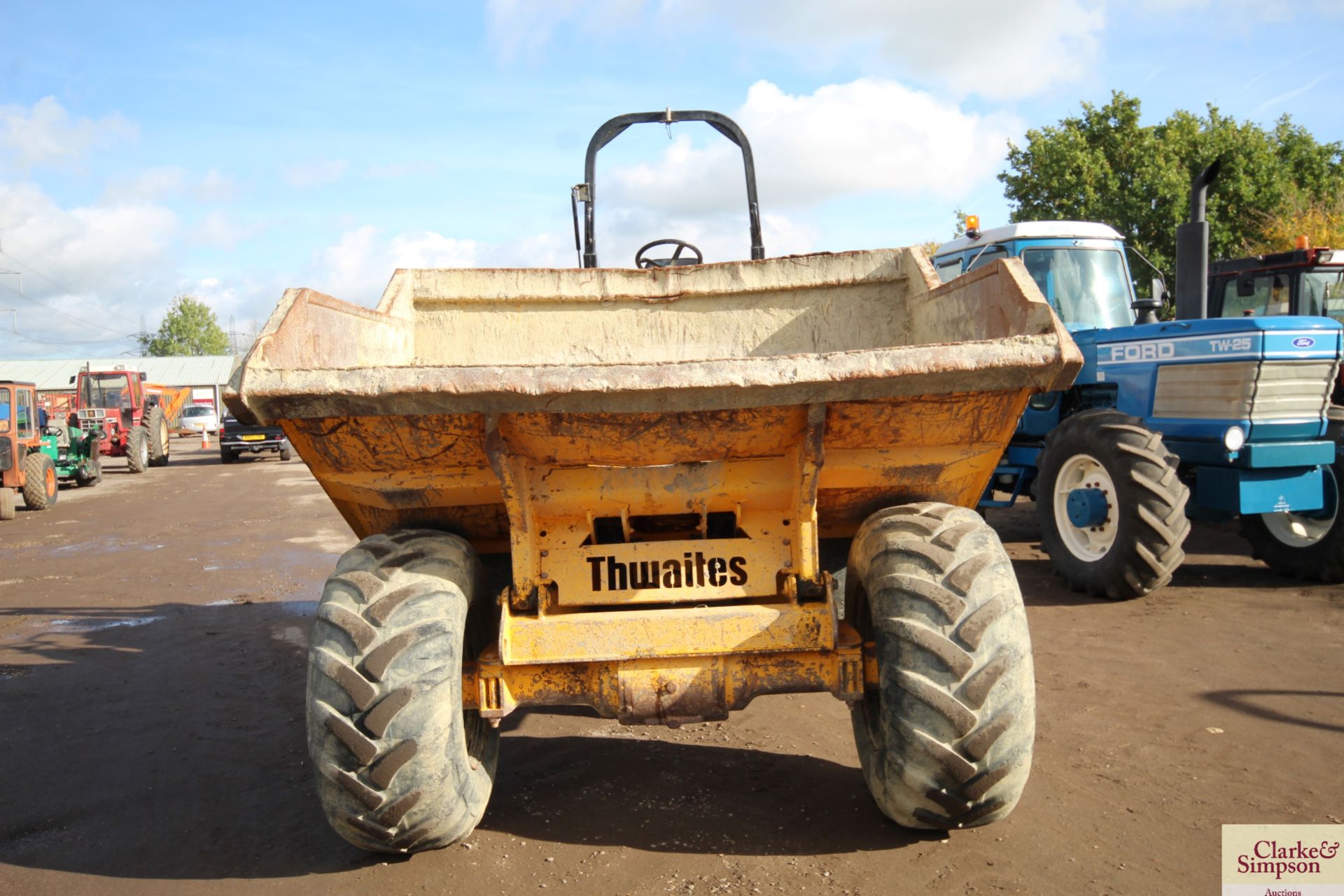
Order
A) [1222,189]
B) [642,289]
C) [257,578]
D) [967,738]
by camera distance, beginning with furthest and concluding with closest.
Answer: [1222,189] < [257,578] < [642,289] < [967,738]

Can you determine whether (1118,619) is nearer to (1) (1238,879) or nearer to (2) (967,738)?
(1) (1238,879)

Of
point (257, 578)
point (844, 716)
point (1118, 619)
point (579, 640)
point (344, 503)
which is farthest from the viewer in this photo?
point (257, 578)

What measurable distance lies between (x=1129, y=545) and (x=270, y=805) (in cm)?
516

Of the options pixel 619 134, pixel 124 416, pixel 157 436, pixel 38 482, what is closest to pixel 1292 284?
pixel 619 134

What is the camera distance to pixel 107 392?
24.7 m

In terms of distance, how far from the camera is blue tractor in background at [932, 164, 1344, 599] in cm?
625

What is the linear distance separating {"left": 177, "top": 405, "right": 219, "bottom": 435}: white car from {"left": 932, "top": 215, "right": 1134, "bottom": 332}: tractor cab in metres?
34.9

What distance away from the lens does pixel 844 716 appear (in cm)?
451

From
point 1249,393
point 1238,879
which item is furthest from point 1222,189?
point 1238,879

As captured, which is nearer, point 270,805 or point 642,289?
point 270,805

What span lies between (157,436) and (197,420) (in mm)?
11931

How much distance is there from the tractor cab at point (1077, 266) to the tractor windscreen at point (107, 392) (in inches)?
918

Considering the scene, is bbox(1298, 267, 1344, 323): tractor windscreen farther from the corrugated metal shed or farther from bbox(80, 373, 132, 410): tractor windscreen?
the corrugated metal shed

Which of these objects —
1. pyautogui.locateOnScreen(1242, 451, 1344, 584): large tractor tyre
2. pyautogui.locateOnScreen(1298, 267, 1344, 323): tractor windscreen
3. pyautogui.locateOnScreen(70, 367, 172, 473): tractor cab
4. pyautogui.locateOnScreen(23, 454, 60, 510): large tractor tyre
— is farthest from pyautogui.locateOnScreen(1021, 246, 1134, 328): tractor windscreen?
pyautogui.locateOnScreen(70, 367, 172, 473): tractor cab
